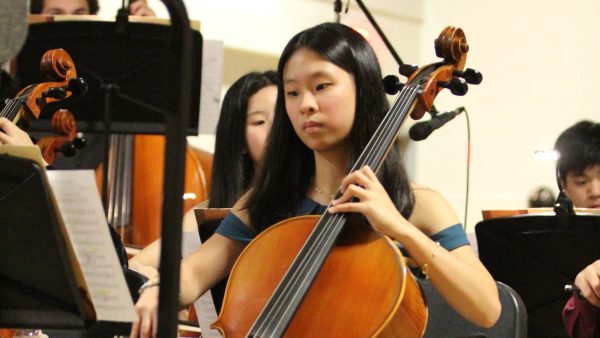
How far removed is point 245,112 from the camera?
273 cm

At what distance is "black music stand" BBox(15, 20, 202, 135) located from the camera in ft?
8.05

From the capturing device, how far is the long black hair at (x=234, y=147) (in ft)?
8.73

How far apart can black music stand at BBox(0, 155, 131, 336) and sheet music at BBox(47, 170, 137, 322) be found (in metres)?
0.02

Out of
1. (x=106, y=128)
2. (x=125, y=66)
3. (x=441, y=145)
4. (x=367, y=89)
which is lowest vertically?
(x=441, y=145)

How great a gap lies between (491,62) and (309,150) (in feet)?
10.6

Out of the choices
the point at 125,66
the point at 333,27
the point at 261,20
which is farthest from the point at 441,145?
the point at 333,27

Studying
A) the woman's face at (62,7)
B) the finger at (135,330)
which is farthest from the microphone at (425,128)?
the woman's face at (62,7)

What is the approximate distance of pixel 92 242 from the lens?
1.17m

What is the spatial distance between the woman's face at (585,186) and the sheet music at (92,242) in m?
1.71

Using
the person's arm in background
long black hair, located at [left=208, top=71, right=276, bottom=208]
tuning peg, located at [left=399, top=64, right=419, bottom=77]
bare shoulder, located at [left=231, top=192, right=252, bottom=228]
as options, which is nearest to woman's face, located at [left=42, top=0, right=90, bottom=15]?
long black hair, located at [left=208, top=71, right=276, bottom=208]

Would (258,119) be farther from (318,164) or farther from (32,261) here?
(32,261)

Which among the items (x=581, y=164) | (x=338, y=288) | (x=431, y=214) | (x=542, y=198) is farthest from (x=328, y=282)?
(x=542, y=198)

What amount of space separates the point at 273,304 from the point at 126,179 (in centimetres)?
169

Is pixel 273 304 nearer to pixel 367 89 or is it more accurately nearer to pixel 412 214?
pixel 412 214
